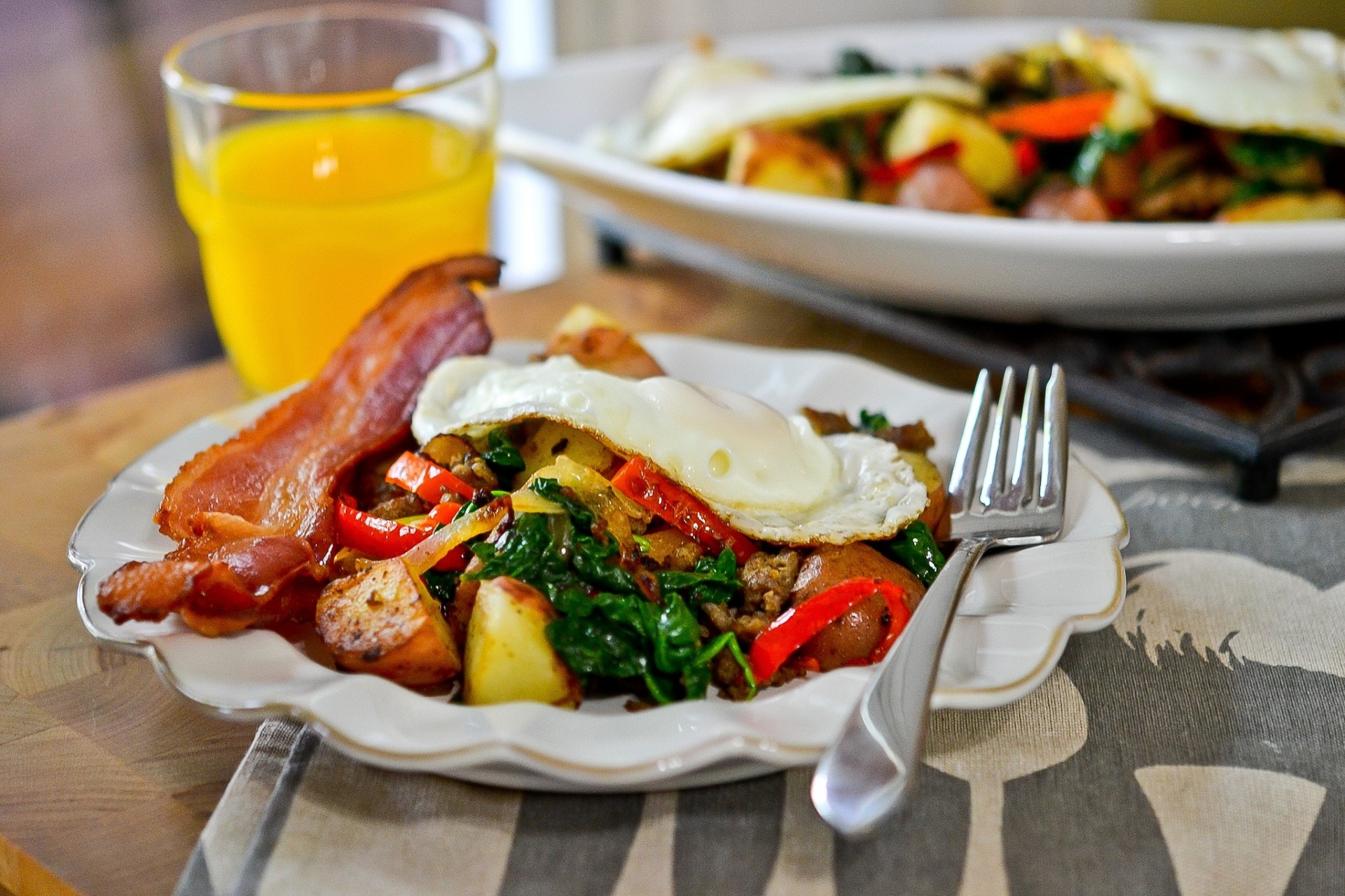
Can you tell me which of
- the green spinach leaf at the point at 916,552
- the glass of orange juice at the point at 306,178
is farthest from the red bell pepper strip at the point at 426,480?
the glass of orange juice at the point at 306,178

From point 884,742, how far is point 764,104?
1.77 meters

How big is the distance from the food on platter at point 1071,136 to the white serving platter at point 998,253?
179 mm

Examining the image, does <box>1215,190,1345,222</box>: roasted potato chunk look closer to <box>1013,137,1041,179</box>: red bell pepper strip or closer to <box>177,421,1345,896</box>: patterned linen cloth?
<box>1013,137,1041,179</box>: red bell pepper strip

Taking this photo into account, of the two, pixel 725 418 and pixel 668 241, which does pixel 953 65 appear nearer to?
pixel 668 241

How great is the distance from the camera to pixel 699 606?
1383 millimetres

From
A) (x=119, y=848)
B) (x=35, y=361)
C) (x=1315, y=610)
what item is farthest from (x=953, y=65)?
(x=35, y=361)

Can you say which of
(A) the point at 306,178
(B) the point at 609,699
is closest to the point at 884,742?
(B) the point at 609,699

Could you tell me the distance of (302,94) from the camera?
250 centimetres

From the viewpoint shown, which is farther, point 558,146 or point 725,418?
point 558,146

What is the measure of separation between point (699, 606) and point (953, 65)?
2203mm

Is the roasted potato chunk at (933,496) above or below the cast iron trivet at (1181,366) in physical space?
above

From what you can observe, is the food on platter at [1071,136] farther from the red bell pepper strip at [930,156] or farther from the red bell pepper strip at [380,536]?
the red bell pepper strip at [380,536]

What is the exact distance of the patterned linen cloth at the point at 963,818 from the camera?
115 cm

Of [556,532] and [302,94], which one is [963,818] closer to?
[556,532]
